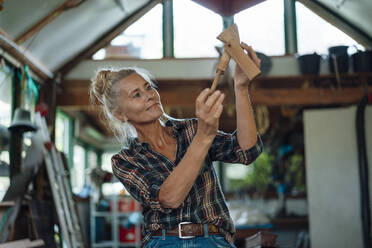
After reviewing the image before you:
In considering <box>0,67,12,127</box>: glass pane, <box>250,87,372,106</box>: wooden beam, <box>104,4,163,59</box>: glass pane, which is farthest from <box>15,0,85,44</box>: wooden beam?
<box>250,87,372,106</box>: wooden beam

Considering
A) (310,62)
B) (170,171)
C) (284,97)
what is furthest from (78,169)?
(170,171)

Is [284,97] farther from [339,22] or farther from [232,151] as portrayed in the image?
[232,151]

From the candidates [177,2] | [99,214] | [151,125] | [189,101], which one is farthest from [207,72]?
[151,125]

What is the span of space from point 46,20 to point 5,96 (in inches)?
35.8

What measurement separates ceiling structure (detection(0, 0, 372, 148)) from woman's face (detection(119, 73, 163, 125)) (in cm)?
377

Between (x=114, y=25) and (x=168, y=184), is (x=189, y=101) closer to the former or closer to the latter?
(x=114, y=25)

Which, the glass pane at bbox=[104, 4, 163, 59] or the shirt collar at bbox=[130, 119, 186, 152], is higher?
the glass pane at bbox=[104, 4, 163, 59]

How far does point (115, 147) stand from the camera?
43.7 feet

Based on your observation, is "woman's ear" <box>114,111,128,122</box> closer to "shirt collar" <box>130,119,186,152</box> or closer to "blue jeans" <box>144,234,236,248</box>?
"shirt collar" <box>130,119,186,152</box>

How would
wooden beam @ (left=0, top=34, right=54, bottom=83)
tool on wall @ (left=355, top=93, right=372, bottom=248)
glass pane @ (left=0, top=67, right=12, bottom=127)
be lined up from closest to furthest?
wooden beam @ (left=0, top=34, right=54, bottom=83) → glass pane @ (left=0, top=67, right=12, bottom=127) → tool on wall @ (left=355, top=93, right=372, bottom=248)

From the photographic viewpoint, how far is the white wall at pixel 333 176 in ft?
22.5

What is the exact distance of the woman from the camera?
4.97 feet

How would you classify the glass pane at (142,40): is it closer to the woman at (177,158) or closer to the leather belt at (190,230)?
the woman at (177,158)

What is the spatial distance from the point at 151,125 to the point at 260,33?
560 centimetres
